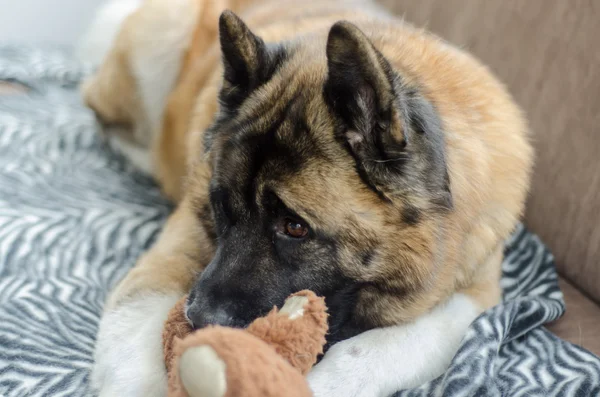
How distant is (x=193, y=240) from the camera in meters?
1.60

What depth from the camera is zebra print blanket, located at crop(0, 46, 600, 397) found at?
1.26 metres

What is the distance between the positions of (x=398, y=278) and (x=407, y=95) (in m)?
0.39

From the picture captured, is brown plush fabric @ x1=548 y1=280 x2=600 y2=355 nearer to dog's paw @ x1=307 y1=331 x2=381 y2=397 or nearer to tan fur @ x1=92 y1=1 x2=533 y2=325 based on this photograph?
tan fur @ x1=92 y1=1 x2=533 y2=325

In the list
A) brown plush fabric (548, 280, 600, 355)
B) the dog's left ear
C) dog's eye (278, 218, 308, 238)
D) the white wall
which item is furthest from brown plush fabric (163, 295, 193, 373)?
the white wall

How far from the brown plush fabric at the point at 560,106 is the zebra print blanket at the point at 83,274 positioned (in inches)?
3.9

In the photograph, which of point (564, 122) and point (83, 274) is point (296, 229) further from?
point (564, 122)

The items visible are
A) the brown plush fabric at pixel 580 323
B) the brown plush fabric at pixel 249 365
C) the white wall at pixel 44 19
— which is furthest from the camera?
the white wall at pixel 44 19

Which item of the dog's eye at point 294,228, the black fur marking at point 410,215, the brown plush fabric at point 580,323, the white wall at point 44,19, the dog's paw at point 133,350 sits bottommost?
the white wall at point 44,19

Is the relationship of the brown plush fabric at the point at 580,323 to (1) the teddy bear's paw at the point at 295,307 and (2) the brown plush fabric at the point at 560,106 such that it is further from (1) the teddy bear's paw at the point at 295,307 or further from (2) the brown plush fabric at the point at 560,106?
(1) the teddy bear's paw at the point at 295,307

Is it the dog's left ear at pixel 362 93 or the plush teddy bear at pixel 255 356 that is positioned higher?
the dog's left ear at pixel 362 93

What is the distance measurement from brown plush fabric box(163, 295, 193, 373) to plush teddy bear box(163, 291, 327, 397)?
0.16m

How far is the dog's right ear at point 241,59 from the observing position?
48.9 inches

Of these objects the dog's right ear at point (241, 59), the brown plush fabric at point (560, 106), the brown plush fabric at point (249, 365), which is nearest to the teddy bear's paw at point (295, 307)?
the brown plush fabric at point (249, 365)

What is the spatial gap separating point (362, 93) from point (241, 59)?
1.08 feet
